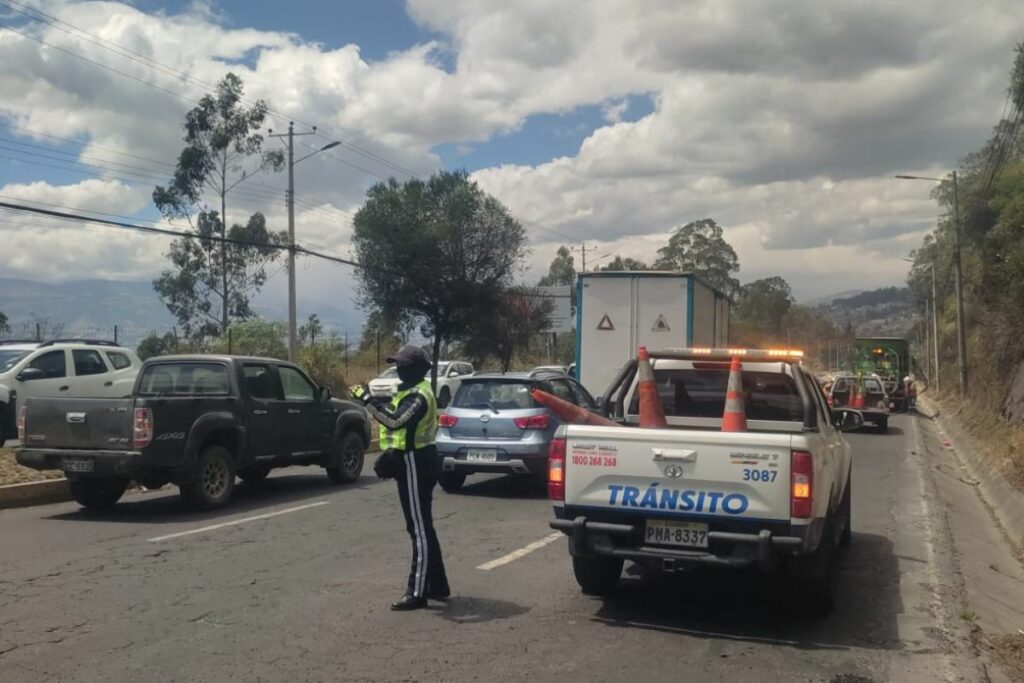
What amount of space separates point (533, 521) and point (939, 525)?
4794 millimetres

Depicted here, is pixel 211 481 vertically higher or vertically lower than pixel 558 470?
lower

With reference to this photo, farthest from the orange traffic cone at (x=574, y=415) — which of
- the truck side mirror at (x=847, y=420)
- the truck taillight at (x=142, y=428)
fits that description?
the truck taillight at (x=142, y=428)

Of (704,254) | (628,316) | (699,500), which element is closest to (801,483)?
(699,500)

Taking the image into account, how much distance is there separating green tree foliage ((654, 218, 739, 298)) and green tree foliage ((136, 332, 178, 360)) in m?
46.4

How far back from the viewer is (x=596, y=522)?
255 inches

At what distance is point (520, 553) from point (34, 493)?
6.55m

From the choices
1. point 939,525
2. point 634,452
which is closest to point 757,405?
point 634,452

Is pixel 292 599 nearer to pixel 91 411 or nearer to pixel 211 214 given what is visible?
pixel 91 411

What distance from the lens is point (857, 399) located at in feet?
92.8

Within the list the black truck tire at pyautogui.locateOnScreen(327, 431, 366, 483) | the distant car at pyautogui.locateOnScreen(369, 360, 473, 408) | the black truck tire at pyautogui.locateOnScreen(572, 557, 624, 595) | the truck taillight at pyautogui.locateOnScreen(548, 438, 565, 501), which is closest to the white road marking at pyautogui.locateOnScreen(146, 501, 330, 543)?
the black truck tire at pyautogui.locateOnScreen(327, 431, 366, 483)

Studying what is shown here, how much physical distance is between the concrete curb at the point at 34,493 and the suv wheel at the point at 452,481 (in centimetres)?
473

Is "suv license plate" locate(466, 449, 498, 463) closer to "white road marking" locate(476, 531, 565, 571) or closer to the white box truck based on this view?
"white road marking" locate(476, 531, 565, 571)

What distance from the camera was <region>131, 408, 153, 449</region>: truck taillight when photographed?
1041 centimetres

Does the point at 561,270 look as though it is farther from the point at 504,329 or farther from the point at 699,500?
the point at 699,500
